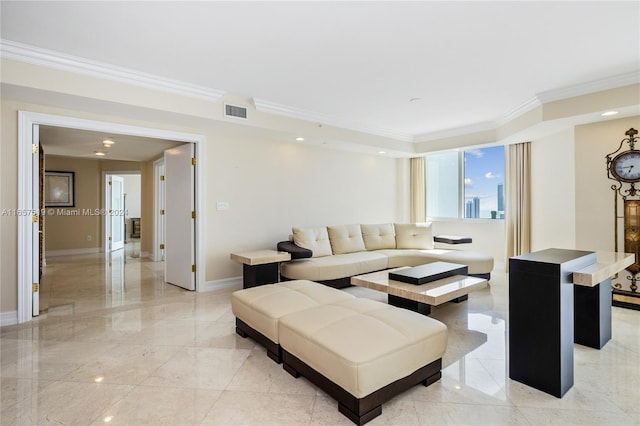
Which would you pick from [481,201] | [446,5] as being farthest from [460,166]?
[446,5]

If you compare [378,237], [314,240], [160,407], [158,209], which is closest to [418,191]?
[378,237]

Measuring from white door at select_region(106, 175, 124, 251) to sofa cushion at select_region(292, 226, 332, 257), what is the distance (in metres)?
6.16

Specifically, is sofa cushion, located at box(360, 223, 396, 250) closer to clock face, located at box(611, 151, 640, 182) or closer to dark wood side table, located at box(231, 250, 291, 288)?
dark wood side table, located at box(231, 250, 291, 288)

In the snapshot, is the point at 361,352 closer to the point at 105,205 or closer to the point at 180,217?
the point at 180,217

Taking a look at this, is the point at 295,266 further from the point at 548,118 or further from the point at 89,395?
the point at 548,118

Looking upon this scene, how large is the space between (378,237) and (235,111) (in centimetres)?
316

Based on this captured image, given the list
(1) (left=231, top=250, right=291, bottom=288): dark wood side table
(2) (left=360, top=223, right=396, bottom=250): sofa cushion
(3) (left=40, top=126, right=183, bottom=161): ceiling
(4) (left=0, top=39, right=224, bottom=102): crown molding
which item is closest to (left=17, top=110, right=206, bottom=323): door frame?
(4) (left=0, top=39, right=224, bottom=102): crown molding

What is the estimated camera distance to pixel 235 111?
400cm

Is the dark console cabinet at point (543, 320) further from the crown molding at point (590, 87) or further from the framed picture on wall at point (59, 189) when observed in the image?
the framed picture on wall at point (59, 189)

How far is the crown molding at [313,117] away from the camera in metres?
4.22

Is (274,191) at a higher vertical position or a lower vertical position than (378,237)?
higher

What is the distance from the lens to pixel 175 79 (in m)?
3.45

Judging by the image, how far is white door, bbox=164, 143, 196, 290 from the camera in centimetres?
436

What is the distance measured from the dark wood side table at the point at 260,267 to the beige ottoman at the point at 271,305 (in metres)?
0.83
